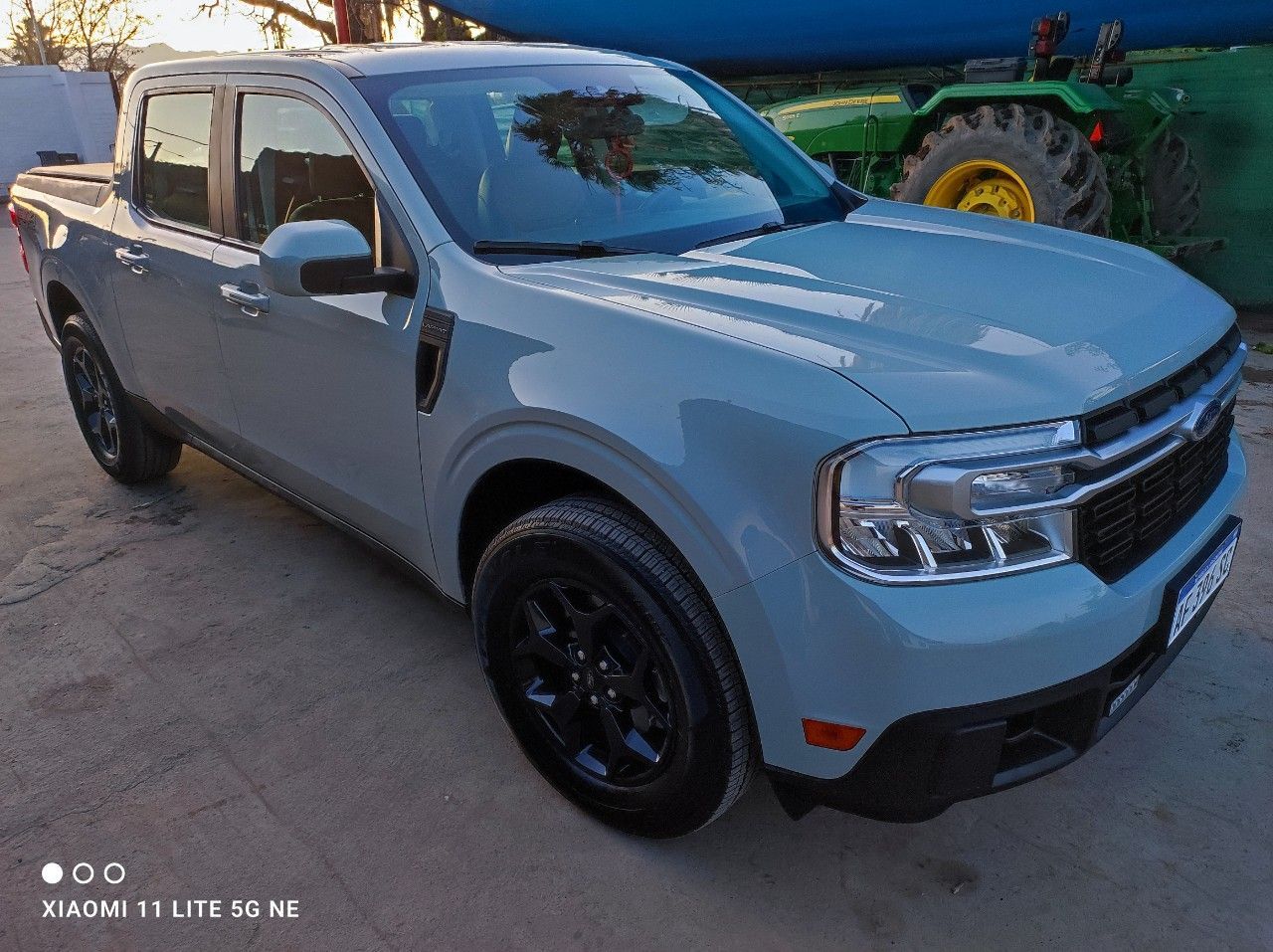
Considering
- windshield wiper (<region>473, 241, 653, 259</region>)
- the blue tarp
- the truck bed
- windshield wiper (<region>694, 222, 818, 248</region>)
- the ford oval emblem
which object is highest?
the blue tarp

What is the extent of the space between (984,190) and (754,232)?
173 inches


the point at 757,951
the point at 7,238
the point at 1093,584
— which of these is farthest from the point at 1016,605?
the point at 7,238

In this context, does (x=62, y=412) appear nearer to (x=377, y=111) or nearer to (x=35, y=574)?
(x=35, y=574)

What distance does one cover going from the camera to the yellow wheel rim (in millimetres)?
6125

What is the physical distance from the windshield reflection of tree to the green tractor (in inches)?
142

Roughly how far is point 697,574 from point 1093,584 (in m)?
0.68

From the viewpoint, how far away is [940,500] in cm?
154

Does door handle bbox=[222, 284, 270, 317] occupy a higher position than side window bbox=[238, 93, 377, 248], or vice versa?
side window bbox=[238, 93, 377, 248]

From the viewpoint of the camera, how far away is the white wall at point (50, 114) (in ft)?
81.2

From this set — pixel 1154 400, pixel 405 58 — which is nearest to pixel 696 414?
pixel 1154 400

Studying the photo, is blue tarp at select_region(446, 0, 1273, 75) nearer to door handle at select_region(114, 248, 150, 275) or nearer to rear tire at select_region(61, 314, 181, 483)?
rear tire at select_region(61, 314, 181, 483)

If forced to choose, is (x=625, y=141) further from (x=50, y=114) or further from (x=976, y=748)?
(x=50, y=114)

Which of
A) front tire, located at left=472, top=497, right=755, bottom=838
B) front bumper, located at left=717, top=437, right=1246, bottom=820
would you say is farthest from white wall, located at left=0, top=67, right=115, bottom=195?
front bumper, located at left=717, top=437, right=1246, bottom=820

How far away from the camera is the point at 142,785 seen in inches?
95.0
